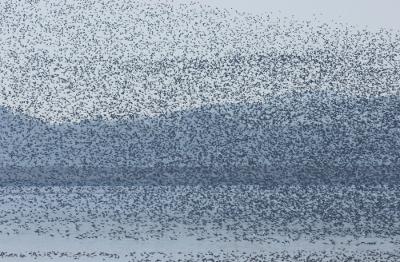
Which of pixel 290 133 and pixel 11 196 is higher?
pixel 290 133

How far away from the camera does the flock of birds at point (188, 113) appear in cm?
270

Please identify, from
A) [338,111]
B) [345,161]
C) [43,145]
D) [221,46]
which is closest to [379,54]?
[338,111]

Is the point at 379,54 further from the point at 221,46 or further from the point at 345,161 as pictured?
the point at 221,46

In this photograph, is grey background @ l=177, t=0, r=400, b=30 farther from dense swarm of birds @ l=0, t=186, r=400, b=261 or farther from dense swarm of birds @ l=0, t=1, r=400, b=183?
dense swarm of birds @ l=0, t=186, r=400, b=261

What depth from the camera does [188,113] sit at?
2818 millimetres

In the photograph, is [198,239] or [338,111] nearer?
[198,239]

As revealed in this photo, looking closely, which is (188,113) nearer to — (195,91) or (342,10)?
(195,91)

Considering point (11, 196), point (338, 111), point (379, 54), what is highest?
point (379, 54)

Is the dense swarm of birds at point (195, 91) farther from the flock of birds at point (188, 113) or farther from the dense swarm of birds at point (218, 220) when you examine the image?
the dense swarm of birds at point (218, 220)

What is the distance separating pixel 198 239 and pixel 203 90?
716mm

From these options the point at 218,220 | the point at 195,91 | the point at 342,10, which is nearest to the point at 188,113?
the point at 195,91

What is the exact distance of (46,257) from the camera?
236cm

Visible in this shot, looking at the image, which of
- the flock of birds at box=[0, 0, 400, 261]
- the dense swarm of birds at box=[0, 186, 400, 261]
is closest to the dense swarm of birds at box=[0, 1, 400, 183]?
the flock of birds at box=[0, 0, 400, 261]

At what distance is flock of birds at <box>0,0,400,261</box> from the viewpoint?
8.84 ft
